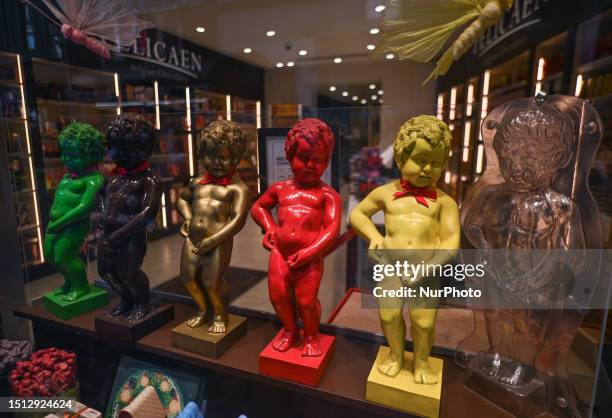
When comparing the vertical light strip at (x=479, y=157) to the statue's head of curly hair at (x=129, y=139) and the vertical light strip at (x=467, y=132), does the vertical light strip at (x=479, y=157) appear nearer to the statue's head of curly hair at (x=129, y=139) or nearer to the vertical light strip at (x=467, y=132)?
the vertical light strip at (x=467, y=132)

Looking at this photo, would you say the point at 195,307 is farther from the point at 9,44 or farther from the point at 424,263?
the point at 9,44

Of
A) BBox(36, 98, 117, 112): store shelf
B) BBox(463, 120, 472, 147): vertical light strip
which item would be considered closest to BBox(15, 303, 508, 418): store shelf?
BBox(463, 120, 472, 147): vertical light strip

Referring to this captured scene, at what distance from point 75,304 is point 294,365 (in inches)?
40.8

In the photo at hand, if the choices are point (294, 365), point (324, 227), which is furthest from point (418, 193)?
point (294, 365)

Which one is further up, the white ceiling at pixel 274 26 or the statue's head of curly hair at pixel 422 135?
the white ceiling at pixel 274 26

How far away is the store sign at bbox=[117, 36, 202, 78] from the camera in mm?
2496

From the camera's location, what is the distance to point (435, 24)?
107 cm

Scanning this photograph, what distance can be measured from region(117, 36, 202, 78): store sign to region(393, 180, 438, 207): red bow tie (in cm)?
209

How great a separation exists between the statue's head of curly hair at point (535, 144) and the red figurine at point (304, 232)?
19.2 inches

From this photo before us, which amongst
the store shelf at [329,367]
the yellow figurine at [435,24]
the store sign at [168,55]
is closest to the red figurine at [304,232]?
the store shelf at [329,367]

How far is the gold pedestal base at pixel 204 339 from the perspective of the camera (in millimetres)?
1200

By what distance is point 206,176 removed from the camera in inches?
49.9

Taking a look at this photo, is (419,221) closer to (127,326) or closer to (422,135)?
(422,135)

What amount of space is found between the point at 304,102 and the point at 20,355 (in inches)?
80.9
